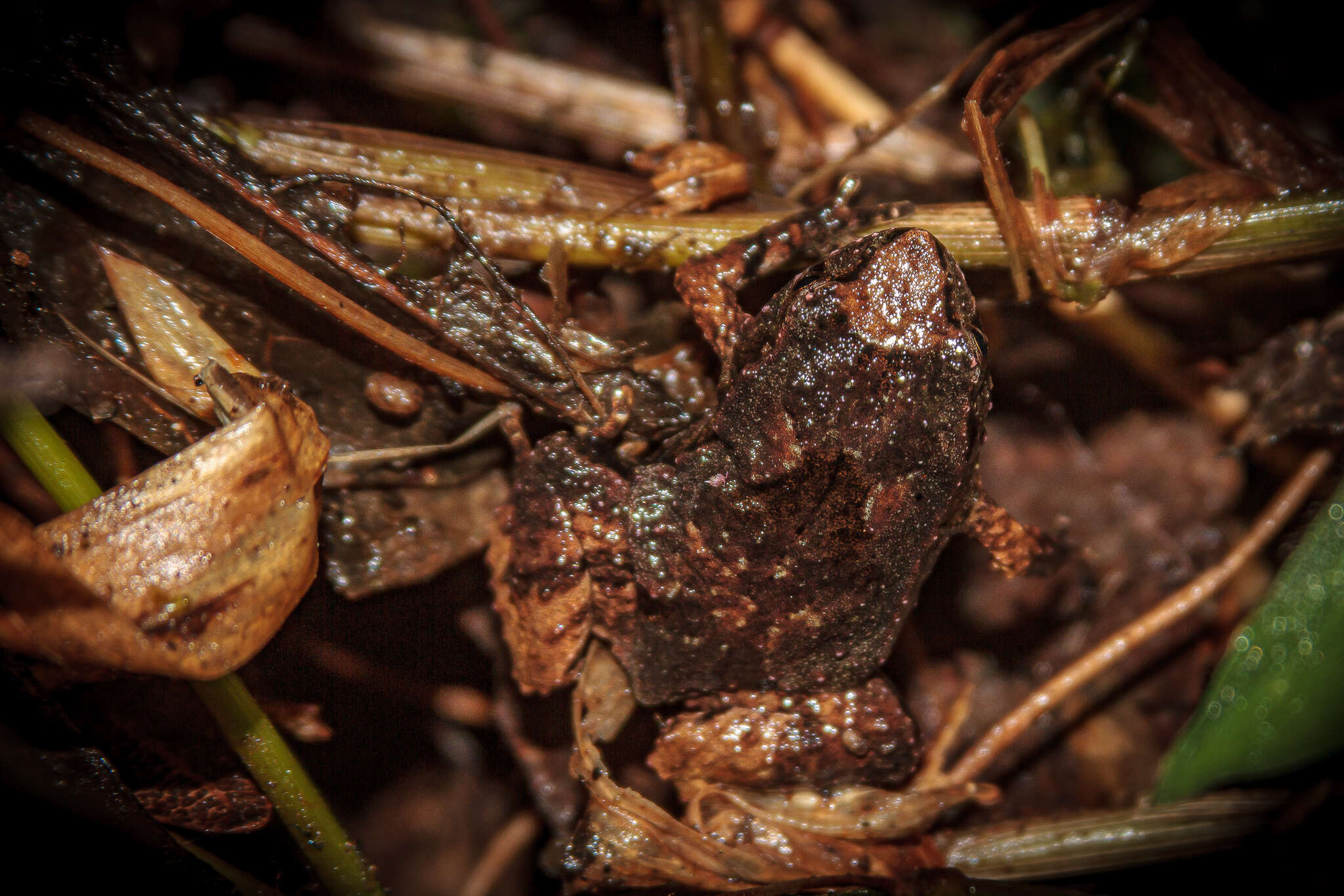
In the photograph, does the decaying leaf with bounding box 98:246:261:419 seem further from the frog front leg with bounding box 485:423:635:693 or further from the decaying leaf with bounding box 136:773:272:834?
the decaying leaf with bounding box 136:773:272:834

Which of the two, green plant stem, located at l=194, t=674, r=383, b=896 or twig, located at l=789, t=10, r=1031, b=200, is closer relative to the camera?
→ green plant stem, located at l=194, t=674, r=383, b=896

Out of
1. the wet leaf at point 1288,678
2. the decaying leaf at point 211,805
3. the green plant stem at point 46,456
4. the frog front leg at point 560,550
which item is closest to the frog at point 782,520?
the frog front leg at point 560,550

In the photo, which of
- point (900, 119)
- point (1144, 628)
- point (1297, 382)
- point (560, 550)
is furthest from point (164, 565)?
point (1297, 382)

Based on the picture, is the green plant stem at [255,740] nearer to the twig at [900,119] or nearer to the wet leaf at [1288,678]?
the twig at [900,119]

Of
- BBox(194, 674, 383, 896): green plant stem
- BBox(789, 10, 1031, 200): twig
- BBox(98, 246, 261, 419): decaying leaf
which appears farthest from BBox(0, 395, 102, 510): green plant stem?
BBox(789, 10, 1031, 200): twig

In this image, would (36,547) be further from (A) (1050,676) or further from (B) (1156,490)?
(B) (1156,490)
